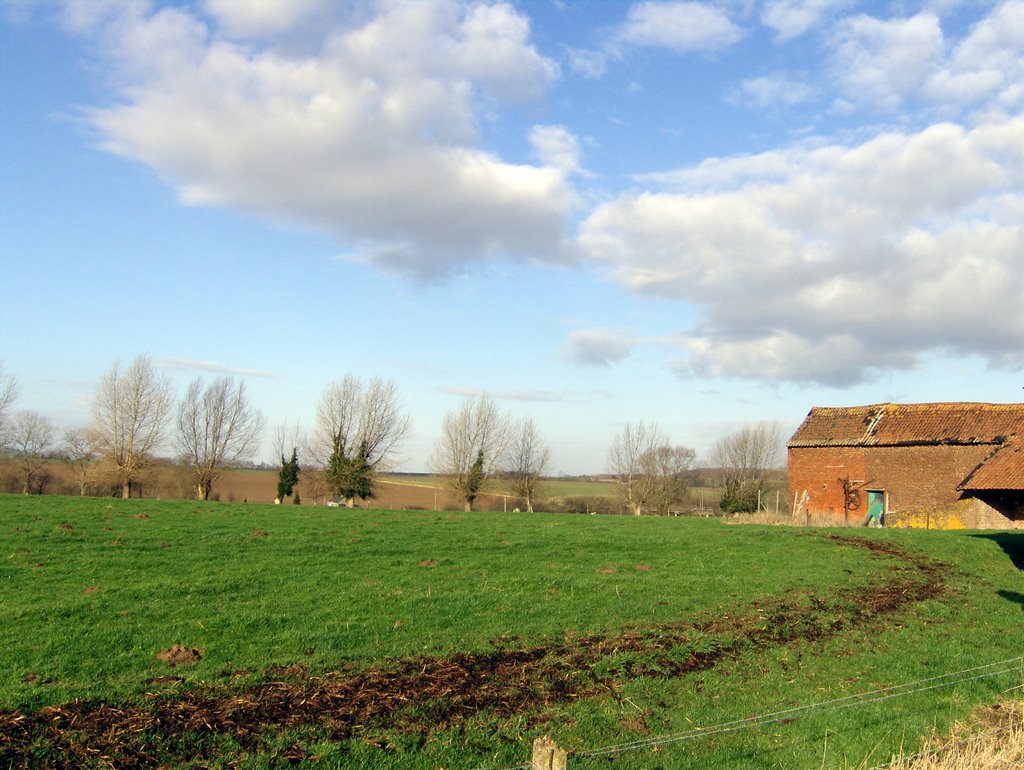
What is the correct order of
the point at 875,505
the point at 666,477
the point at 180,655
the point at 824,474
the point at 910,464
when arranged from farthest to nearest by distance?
1. the point at 666,477
2. the point at 824,474
3. the point at 875,505
4. the point at 910,464
5. the point at 180,655

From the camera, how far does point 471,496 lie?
61.8 meters

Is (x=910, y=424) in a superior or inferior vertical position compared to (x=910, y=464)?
superior

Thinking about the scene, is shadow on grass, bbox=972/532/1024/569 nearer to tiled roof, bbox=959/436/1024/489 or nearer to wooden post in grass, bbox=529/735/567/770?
tiled roof, bbox=959/436/1024/489

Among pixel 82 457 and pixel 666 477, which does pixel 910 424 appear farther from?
pixel 82 457

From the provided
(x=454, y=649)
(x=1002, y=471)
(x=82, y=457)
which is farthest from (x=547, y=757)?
(x=82, y=457)

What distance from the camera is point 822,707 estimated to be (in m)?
10.1

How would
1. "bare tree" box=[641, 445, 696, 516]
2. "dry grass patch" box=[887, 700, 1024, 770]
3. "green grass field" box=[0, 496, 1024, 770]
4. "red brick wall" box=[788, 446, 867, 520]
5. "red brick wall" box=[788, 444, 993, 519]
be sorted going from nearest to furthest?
"dry grass patch" box=[887, 700, 1024, 770] → "green grass field" box=[0, 496, 1024, 770] → "red brick wall" box=[788, 444, 993, 519] → "red brick wall" box=[788, 446, 867, 520] → "bare tree" box=[641, 445, 696, 516]

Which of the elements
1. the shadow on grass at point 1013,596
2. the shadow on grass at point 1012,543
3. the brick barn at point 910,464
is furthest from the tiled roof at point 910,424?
the shadow on grass at point 1013,596

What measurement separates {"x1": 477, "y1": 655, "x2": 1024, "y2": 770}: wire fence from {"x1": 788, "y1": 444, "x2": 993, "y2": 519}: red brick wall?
2814cm

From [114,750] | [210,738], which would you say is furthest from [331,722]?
[114,750]

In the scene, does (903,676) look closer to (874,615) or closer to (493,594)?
(874,615)

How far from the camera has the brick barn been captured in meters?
34.0

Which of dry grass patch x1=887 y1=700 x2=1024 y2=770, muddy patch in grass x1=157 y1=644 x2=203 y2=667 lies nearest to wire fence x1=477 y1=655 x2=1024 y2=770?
dry grass patch x1=887 y1=700 x2=1024 y2=770

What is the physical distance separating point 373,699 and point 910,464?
125 feet
